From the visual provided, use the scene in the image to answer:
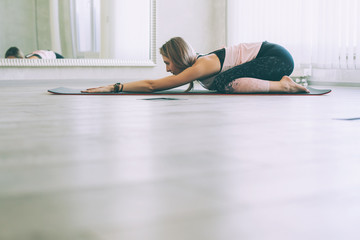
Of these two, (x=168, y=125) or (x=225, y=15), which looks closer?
(x=168, y=125)

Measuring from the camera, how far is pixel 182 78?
2.68 meters

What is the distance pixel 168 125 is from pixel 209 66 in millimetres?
1502

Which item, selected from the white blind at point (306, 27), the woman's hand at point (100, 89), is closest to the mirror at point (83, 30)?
the white blind at point (306, 27)

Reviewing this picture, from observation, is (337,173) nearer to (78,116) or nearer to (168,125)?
(168,125)

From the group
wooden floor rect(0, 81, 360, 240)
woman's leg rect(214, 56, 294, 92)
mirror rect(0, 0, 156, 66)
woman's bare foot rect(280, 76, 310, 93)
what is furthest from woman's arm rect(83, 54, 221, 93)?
mirror rect(0, 0, 156, 66)

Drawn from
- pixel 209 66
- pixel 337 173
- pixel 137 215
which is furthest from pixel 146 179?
pixel 209 66

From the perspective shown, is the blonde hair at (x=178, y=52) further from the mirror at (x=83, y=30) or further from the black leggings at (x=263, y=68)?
the mirror at (x=83, y=30)

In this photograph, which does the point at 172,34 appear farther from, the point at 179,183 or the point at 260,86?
the point at 179,183

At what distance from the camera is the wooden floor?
0.43 metres

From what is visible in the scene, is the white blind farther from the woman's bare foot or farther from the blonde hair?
the blonde hair

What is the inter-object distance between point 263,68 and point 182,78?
1.92 ft

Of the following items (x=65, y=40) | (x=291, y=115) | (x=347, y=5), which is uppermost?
(x=347, y=5)

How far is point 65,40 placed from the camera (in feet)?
15.4

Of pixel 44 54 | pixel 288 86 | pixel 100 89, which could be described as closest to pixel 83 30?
pixel 44 54
